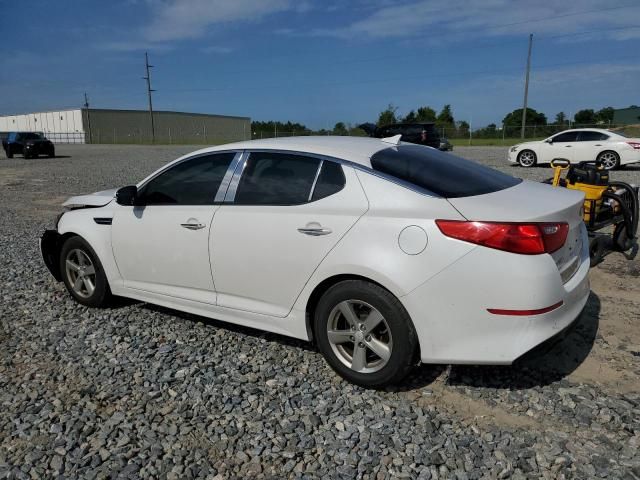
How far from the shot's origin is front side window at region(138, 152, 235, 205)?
388 cm

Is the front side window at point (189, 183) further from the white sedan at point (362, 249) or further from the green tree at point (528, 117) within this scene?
the green tree at point (528, 117)

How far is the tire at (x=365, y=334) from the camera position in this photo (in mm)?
2986

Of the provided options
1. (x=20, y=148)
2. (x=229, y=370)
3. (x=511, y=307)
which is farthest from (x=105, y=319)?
(x=20, y=148)

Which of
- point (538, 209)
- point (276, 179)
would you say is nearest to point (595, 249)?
point (538, 209)

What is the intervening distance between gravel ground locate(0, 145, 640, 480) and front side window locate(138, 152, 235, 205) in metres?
1.09

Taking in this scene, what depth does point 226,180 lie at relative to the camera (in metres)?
3.79

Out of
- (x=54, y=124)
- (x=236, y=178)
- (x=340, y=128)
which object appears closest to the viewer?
(x=236, y=178)

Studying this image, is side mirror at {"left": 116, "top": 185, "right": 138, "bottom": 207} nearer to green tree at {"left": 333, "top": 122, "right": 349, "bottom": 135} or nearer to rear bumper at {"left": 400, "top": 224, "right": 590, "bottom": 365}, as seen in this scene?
rear bumper at {"left": 400, "top": 224, "right": 590, "bottom": 365}

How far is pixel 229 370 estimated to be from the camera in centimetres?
357

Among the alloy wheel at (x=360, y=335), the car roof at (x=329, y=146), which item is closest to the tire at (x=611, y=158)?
the car roof at (x=329, y=146)

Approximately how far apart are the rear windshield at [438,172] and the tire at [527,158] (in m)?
15.7

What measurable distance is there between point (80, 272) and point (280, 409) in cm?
265

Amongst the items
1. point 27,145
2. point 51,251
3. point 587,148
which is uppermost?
point 27,145

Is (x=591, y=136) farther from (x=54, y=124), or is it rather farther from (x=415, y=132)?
(x=54, y=124)
